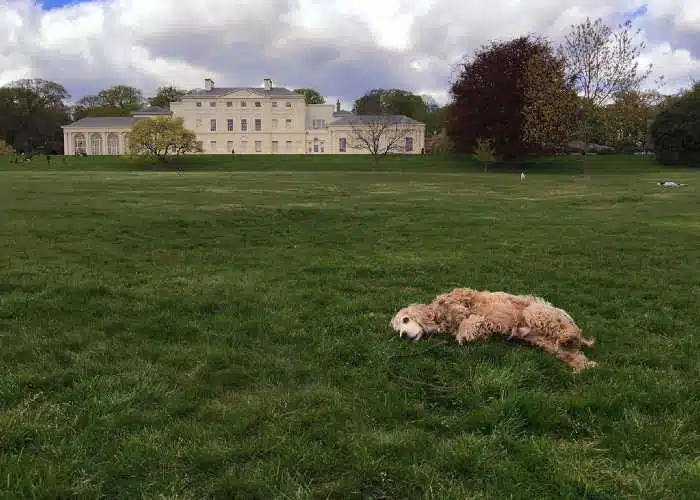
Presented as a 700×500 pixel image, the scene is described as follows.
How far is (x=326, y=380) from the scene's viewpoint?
463 centimetres

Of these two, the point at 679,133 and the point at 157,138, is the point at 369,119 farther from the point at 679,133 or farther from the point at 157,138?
the point at 679,133

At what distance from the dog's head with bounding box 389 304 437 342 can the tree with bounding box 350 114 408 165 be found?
229 ft

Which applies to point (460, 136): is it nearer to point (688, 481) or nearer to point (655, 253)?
point (655, 253)

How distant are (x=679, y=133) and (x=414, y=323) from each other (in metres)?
62.7

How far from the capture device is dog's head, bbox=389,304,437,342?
545cm

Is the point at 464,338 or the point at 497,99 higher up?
the point at 497,99

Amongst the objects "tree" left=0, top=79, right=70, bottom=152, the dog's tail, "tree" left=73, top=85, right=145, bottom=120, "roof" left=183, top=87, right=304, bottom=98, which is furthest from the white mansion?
the dog's tail

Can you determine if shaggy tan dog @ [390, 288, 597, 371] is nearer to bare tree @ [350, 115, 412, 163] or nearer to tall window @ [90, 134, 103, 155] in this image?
bare tree @ [350, 115, 412, 163]

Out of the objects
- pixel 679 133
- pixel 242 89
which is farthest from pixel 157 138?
pixel 679 133

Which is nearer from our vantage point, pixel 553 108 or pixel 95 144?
pixel 553 108

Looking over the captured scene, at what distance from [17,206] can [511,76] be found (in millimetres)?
47040

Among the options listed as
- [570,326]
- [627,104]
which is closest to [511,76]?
[627,104]

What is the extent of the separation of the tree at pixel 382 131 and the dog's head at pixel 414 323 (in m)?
69.9

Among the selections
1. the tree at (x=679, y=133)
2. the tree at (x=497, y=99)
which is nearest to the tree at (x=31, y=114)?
the tree at (x=497, y=99)
